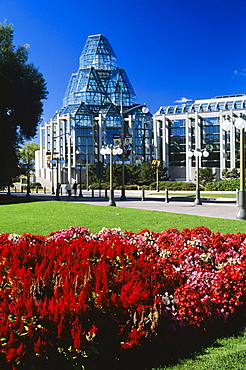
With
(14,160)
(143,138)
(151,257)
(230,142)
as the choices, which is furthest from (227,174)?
(151,257)

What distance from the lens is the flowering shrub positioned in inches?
145

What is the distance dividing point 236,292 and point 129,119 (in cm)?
10523

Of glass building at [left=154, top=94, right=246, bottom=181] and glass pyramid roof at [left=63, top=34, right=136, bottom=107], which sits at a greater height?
glass pyramid roof at [left=63, top=34, right=136, bottom=107]

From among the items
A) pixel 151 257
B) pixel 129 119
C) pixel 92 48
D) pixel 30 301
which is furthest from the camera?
pixel 92 48

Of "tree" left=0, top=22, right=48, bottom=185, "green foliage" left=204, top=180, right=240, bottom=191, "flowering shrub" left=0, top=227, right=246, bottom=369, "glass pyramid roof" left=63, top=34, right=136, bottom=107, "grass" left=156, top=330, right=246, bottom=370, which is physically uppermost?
"glass pyramid roof" left=63, top=34, right=136, bottom=107

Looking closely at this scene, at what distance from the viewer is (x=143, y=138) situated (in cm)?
10956

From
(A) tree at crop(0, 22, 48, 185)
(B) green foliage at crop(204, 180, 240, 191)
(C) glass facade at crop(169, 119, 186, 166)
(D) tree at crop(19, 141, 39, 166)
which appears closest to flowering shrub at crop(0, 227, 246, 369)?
(A) tree at crop(0, 22, 48, 185)

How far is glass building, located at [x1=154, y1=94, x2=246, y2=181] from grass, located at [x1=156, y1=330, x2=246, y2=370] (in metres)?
89.1

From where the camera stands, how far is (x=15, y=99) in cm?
3712

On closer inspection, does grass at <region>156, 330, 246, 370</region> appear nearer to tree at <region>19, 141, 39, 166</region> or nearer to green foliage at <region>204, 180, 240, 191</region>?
green foliage at <region>204, 180, 240, 191</region>

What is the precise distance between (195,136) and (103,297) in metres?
96.5

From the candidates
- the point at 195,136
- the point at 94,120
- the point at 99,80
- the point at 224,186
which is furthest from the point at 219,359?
the point at 99,80

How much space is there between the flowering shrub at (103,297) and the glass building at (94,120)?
89.1 meters

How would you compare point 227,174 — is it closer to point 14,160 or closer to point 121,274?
point 14,160
